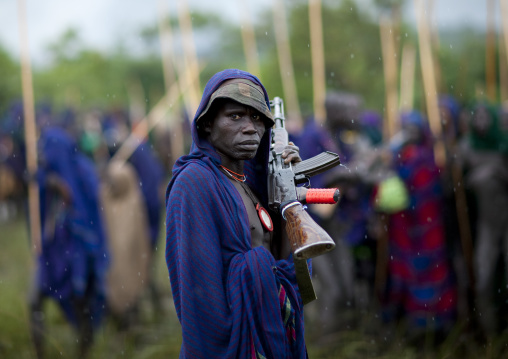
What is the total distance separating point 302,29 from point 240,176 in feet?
50.4

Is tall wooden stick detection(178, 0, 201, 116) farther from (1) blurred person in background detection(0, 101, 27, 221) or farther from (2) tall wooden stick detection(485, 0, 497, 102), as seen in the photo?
(1) blurred person in background detection(0, 101, 27, 221)

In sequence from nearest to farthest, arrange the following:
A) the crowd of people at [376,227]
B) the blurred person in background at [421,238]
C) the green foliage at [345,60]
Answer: the crowd of people at [376,227]
the blurred person in background at [421,238]
the green foliage at [345,60]

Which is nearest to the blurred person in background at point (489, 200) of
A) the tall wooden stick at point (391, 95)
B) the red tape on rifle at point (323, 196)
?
the tall wooden stick at point (391, 95)

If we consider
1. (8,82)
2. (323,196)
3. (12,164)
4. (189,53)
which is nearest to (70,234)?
(189,53)

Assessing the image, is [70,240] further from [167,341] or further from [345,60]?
[345,60]

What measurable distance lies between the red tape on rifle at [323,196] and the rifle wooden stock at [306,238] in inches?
4.7

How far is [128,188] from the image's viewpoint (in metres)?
7.61

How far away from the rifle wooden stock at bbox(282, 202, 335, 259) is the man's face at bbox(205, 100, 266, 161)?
0.34 m

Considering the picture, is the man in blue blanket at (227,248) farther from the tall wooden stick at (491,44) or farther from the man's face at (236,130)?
the tall wooden stick at (491,44)

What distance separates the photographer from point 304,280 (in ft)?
8.92

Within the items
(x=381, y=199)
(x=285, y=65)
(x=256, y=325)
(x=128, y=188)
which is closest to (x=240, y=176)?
(x=256, y=325)

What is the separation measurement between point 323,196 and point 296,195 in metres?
0.13

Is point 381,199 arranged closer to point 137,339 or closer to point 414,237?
point 414,237

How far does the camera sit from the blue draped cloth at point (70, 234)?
609 centimetres
